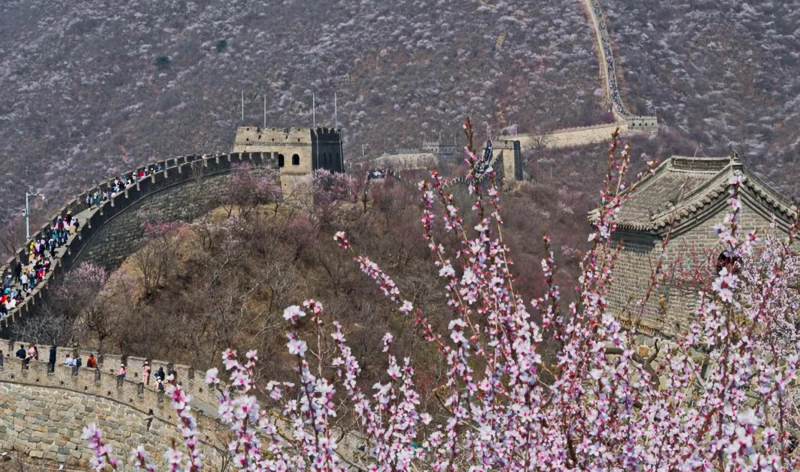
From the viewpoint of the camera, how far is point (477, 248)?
10.9 m

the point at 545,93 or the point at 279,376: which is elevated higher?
the point at 545,93

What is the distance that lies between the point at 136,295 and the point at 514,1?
85.7 meters

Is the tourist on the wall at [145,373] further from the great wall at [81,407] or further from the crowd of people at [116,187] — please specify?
the crowd of people at [116,187]

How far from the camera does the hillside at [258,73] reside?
97.7 m

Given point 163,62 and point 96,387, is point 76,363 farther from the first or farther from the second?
point 163,62

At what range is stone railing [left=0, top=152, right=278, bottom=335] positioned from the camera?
3456 cm

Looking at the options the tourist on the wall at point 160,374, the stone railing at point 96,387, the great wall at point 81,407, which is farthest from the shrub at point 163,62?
the tourist on the wall at point 160,374

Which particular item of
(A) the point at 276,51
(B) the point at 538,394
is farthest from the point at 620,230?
(A) the point at 276,51

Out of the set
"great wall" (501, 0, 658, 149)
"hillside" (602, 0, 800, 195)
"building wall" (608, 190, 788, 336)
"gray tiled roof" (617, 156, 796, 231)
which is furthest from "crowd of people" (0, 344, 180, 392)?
"hillside" (602, 0, 800, 195)

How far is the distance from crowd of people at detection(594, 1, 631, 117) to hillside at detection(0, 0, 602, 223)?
53.9 inches

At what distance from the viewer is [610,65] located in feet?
357

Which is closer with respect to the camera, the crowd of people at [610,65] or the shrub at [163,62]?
the crowd of people at [610,65]

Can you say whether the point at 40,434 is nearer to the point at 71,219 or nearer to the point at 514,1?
the point at 71,219

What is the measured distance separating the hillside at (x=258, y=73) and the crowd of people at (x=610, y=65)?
1370 millimetres
